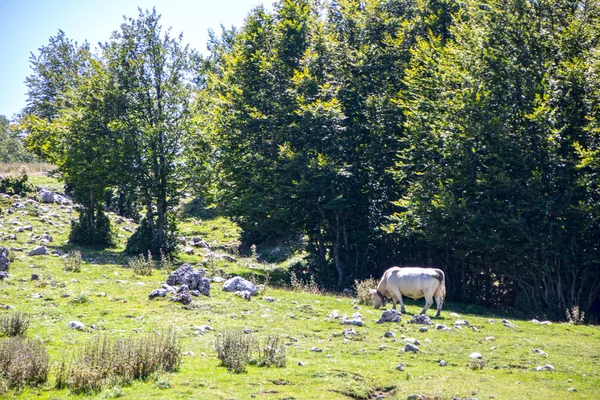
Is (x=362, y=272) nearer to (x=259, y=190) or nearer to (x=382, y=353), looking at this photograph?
(x=259, y=190)

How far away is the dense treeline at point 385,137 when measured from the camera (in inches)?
1131

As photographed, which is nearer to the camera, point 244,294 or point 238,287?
point 244,294

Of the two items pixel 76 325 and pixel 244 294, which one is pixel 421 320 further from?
pixel 76 325

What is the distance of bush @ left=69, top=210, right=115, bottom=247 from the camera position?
43.3 m

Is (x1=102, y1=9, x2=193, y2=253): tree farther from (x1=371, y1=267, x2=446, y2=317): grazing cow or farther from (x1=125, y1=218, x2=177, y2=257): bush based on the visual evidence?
(x1=371, y1=267, x2=446, y2=317): grazing cow

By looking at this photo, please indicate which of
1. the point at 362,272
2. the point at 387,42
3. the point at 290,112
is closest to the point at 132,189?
the point at 290,112

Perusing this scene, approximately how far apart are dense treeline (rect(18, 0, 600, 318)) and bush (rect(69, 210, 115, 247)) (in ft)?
2.29

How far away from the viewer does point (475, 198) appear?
31.8 meters

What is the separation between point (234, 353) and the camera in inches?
623

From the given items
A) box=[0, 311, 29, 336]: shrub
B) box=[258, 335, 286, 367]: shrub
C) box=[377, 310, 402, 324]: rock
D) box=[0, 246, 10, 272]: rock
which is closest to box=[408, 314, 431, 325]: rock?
box=[377, 310, 402, 324]: rock

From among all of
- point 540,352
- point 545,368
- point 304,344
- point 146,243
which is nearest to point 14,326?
point 304,344

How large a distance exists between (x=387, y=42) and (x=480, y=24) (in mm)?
7461

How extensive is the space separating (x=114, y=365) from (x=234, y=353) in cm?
315

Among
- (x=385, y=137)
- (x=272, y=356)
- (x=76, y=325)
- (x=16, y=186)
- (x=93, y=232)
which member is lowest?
(x=272, y=356)
